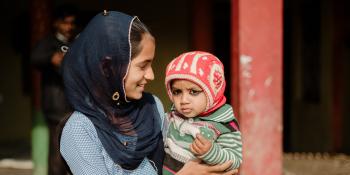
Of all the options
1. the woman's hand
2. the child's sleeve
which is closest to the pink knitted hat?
the child's sleeve

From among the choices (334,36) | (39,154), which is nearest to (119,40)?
(39,154)

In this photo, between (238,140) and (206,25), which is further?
(206,25)

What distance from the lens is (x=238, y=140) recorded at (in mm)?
2451

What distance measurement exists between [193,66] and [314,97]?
7.45 metres

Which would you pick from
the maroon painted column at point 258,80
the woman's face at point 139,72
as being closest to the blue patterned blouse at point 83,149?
the woman's face at point 139,72

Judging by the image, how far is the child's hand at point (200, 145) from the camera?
2273mm

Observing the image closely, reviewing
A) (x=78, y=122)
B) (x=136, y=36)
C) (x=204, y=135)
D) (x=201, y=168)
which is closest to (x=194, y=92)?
(x=204, y=135)

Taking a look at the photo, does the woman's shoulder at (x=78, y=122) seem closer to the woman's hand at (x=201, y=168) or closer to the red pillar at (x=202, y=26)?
the woman's hand at (x=201, y=168)

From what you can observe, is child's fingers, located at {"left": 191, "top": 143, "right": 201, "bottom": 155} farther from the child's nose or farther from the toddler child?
the child's nose

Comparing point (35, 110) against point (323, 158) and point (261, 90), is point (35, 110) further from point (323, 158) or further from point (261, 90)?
point (323, 158)

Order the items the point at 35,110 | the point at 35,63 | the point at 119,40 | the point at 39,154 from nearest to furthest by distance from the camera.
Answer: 1. the point at 119,40
2. the point at 35,63
3. the point at 39,154
4. the point at 35,110

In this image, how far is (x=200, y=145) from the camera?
2.28m

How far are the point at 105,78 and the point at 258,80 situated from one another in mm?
3122

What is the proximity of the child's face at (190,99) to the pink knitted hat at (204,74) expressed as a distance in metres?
0.02
